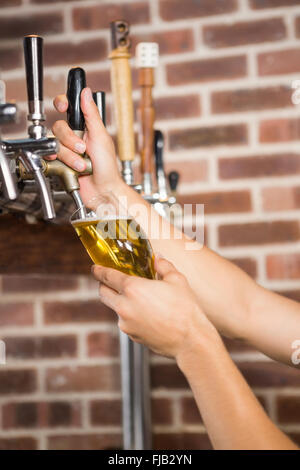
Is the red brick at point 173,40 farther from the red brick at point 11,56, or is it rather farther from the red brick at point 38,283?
the red brick at point 38,283

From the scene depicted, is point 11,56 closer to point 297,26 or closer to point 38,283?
point 38,283

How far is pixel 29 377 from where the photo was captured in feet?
4.39

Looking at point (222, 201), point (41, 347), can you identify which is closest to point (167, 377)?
point (41, 347)

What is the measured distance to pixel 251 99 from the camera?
4.15 feet

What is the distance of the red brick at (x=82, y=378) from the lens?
131 cm

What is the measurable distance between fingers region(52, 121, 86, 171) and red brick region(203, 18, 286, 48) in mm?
700

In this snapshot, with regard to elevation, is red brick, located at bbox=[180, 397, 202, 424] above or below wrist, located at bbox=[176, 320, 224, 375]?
below

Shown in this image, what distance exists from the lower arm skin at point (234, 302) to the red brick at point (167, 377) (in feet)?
1.32

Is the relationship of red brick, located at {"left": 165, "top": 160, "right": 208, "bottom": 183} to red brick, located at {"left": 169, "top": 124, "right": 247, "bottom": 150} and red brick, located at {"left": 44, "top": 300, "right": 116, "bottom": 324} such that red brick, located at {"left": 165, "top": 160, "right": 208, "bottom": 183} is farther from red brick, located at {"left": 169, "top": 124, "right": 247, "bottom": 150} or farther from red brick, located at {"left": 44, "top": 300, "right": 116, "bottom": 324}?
red brick, located at {"left": 44, "top": 300, "right": 116, "bottom": 324}

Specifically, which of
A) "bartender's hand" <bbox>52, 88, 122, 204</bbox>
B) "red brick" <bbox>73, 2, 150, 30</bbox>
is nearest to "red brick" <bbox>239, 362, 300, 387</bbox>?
"bartender's hand" <bbox>52, 88, 122, 204</bbox>

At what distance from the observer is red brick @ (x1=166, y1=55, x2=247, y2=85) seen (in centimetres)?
127

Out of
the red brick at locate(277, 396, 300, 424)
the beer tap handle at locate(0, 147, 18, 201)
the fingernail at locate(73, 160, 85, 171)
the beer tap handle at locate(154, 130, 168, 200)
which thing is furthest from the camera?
the red brick at locate(277, 396, 300, 424)
